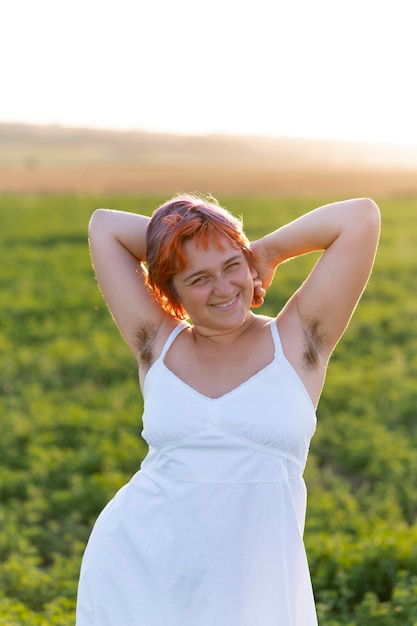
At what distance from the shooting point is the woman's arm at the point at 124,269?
2.78 meters

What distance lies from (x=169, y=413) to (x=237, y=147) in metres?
106

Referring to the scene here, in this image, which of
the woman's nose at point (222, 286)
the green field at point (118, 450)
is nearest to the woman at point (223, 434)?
the woman's nose at point (222, 286)

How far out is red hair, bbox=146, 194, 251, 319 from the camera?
Result: 2449 mm

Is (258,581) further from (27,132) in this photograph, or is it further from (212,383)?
(27,132)

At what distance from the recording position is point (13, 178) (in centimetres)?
5075

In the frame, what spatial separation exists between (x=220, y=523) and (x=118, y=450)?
4848mm

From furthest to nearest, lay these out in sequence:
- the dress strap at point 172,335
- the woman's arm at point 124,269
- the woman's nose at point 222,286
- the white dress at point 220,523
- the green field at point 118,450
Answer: the green field at point 118,450, the woman's arm at point 124,269, the dress strap at point 172,335, the woman's nose at point 222,286, the white dress at point 220,523

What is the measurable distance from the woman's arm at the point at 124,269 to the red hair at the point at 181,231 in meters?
0.23

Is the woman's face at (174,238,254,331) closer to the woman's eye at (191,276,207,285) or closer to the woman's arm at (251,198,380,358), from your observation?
the woman's eye at (191,276,207,285)

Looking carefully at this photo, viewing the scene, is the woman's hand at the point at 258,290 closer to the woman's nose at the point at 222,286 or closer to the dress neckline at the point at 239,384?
the dress neckline at the point at 239,384

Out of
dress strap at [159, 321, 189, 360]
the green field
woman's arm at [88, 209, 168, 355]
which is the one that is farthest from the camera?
the green field

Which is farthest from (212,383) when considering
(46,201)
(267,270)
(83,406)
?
(46,201)

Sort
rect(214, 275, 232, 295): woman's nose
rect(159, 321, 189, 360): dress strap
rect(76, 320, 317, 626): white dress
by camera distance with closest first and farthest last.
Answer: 1. rect(76, 320, 317, 626): white dress
2. rect(214, 275, 232, 295): woman's nose
3. rect(159, 321, 189, 360): dress strap

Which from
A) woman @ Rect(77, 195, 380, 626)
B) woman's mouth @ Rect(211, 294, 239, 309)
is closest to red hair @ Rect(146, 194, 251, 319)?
woman @ Rect(77, 195, 380, 626)
